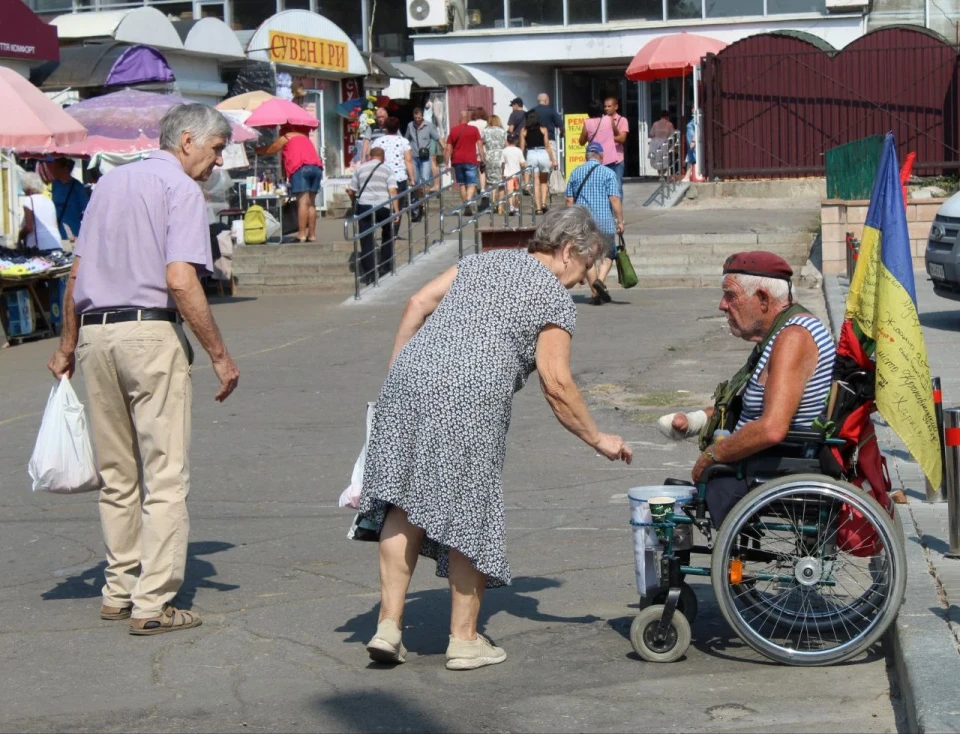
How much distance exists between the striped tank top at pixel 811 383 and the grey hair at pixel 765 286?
0.41 ft

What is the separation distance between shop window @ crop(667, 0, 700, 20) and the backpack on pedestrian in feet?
49.4

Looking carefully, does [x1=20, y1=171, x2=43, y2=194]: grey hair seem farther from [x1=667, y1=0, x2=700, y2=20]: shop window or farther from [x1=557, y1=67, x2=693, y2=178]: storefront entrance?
[x1=667, y1=0, x2=700, y2=20]: shop window

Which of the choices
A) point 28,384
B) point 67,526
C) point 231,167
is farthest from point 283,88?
point 67,526

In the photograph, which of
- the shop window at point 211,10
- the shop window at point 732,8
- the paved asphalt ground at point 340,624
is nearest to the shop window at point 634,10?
the shop window at point 732,8

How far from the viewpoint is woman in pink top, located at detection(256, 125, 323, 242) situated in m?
19.3

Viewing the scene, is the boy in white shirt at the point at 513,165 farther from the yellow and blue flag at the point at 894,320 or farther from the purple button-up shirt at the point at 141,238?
the purple button-up shirt at the point at 141,238

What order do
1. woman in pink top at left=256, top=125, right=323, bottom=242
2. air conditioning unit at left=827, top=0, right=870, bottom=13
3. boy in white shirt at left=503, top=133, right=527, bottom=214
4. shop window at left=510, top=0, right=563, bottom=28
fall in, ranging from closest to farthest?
woman in pink top at left=256, top=125, right=323, bottom=242
boy in white shirt at left=503, top=133, right=527, bottom=214
air conditioning unit at left=827, top=0, right=870, bottom=13
shop window at left=510, top=0, right=563, bottom=28

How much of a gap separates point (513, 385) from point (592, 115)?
98.5 feet

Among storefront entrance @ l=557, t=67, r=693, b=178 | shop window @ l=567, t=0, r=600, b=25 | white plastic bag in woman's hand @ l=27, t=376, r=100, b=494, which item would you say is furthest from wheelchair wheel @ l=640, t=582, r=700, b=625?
shop window @ l=567, t=0, r=600, b=25

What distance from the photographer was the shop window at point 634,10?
31.6 meters

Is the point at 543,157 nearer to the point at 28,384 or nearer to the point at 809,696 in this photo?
the point at 28,384

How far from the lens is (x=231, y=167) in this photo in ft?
70.5

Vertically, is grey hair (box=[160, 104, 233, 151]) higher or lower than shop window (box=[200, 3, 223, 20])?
lower

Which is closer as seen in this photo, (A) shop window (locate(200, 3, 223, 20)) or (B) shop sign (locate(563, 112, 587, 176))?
(B) shop sign (locate(563, 112, 587, 176))
